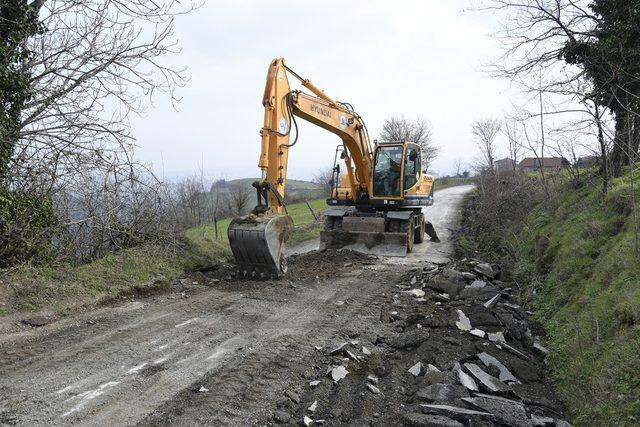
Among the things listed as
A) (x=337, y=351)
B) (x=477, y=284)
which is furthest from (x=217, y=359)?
(x=477, y=284)

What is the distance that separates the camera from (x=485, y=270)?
356 inches

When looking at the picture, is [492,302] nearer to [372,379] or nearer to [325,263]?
[372,379]

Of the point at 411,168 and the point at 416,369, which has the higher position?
the point at 411,168

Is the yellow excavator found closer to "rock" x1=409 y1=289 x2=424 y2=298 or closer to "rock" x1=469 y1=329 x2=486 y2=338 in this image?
"rock" x1=409 y1=289 x2=424 y2=298

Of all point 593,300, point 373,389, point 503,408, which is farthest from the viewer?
point 593,300

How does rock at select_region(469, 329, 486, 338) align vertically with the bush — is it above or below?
below

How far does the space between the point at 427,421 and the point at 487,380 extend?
119cm

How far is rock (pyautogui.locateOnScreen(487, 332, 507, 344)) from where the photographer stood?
18.8 ft

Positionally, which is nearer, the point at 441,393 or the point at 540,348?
the point at 441,393

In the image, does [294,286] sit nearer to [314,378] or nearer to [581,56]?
[314,378]

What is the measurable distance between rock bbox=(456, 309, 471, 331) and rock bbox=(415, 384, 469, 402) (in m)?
1.83

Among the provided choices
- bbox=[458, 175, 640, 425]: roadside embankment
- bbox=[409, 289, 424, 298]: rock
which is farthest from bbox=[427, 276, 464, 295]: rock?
bbox=[458, 175, 640, 425]: roadside embankment

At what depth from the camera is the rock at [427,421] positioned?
3633 mm

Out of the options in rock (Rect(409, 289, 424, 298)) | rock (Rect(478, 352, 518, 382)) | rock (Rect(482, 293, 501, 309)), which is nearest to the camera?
rock (Rect(478, 352, 518, 382))
